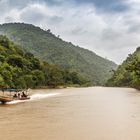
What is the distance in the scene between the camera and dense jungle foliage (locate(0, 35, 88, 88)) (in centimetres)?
7518

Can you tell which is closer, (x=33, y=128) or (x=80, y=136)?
(x=80, y=136)

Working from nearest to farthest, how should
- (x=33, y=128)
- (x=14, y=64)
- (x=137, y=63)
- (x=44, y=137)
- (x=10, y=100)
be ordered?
(x=44, y=137) → (x=33, y=128) → (x=10, y=100) → (x=137, y=63) → (x=14, y=64)

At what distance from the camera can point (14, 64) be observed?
8781 centimetres

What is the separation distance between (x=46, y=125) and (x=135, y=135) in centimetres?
505

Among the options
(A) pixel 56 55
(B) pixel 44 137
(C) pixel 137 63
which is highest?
(A) pixel 56 55

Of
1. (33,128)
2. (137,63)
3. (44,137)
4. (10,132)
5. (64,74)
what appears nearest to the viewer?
(44,137)

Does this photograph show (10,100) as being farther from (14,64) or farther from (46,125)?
(14,64)

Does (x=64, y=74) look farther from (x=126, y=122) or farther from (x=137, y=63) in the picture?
(x=126, y=122)

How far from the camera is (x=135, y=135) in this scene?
15047 mm

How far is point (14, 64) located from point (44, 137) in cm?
7457

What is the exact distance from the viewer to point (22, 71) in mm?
88500

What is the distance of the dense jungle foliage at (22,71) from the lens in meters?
75.2

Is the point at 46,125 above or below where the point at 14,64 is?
below

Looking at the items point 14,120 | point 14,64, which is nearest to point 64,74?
point 14,64
